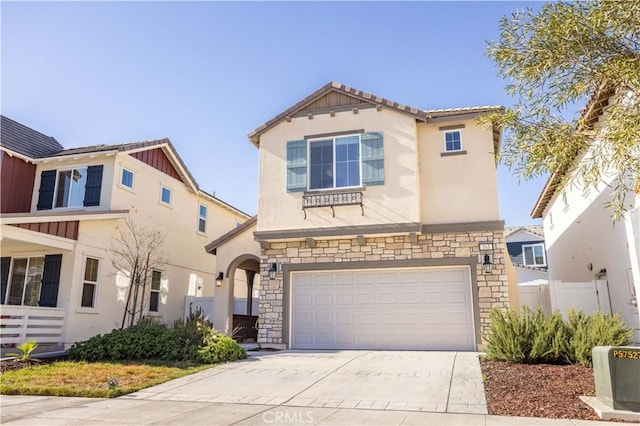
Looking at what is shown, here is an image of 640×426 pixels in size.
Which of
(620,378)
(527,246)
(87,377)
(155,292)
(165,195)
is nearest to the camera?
(620,378)

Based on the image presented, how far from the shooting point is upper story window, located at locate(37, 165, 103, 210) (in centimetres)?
1586

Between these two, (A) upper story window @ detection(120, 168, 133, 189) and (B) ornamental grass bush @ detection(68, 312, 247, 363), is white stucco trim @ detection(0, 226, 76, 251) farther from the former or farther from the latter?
(B) ornamental grass bush @ detection(68, 312, 247, 363)

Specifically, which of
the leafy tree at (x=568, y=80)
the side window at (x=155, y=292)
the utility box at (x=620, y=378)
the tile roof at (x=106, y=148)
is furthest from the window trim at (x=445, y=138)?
the side window at (x=155, y=292)

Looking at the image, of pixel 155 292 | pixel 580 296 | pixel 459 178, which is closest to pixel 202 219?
pixel 155 292

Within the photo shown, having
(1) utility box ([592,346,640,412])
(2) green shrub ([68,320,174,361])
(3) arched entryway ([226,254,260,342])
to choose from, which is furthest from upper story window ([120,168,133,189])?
(1) utility box ([592,346,640,412])

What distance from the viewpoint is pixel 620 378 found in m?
6.05

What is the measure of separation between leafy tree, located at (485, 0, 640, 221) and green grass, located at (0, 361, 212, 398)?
746 centimetres

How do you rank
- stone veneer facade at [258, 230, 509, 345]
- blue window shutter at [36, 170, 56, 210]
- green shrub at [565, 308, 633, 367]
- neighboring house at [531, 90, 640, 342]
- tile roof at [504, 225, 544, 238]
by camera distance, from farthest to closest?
tile roof at [504, 225, 544, 238] → blue window shutter at [36, 170, 56, 210] → stone veneer facade at [258, 230, 509, 345] → neighboring house at [531, 90, 640, 342] → green shrub at [565, 308, 633, 367]

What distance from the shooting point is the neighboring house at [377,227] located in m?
12.8

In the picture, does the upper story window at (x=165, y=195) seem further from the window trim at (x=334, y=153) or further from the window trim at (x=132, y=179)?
the window trim at (x=334, y=153)

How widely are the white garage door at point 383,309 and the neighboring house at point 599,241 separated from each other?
11.8 feet

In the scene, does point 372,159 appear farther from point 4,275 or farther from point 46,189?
point 4,275

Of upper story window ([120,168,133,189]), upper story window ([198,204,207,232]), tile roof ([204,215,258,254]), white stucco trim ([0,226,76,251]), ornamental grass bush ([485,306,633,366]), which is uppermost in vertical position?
upper story window ([120,168,133,189])

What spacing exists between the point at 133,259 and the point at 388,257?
856 centimetres
